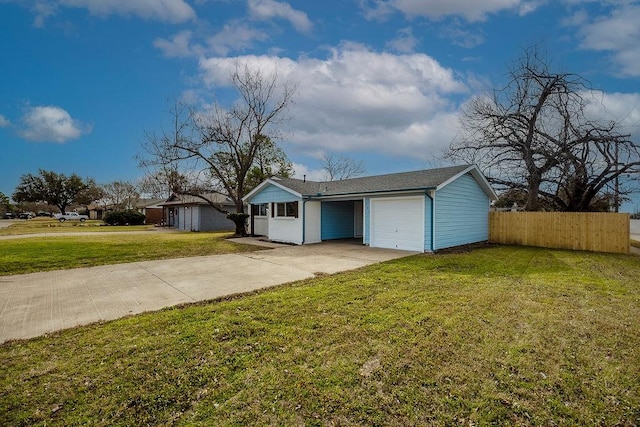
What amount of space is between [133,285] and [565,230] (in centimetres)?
1570

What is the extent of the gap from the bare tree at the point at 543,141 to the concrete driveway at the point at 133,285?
11302mm

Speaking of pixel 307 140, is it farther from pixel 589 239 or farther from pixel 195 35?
pixel 589 239

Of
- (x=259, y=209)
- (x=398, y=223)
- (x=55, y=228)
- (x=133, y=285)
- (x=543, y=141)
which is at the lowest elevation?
(x=133, y=285)

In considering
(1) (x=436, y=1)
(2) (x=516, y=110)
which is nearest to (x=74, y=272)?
(1) (x=436, y=1)

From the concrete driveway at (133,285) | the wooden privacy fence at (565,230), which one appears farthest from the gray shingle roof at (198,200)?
the wooden privacy fence at (565,230)

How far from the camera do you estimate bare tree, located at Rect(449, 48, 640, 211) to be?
50.7 feet

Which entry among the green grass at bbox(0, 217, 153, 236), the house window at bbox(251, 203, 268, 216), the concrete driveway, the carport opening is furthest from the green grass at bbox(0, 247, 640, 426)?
the green grass at bbox(0, 217, 153, 236)

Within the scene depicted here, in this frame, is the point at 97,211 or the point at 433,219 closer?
the point at 433,219

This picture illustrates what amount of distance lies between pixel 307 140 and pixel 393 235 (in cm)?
1589

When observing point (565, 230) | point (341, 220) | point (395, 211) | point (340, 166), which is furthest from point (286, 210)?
point (340, 166)

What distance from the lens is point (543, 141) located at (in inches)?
675

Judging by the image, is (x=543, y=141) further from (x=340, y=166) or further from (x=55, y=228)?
(x=55, y=228)

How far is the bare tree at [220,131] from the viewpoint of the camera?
20297 millimetres

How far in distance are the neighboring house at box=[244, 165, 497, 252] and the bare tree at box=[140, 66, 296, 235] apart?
5.10 metres
